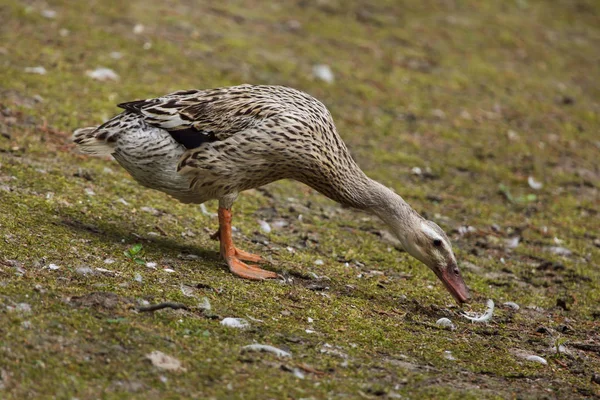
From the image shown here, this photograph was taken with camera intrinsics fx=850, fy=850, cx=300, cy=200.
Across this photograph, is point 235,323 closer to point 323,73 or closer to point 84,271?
point 84,271

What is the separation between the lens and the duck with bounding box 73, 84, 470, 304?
646 centimetres

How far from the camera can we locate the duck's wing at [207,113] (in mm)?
6484

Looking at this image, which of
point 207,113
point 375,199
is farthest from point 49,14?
point 375,199

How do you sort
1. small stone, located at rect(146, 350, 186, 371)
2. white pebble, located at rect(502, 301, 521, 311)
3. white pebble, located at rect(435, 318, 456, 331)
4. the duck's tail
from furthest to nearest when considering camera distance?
white pebble, located at rect(502, 301, 521, 311) < the duck's tail < white pebble, located at rect(435, 318, 456, 331) < small stone, located at rect(146, 350, 186, 371)

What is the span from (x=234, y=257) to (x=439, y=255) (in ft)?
5.28

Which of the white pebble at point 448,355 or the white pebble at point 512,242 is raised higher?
the white pebble at point 448,355

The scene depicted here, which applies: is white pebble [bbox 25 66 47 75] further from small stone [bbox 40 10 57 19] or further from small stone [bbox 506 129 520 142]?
small stone [bbox 506 129 520 142]

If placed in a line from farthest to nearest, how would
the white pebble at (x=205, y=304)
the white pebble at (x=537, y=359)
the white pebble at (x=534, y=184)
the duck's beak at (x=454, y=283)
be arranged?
1. the white pebble at (x=534, y=184)
2. the duck's beak at (x=454, y=283)
3. the white pebble at (x=537, y=359)
4. the white pebble at (x=205, y=304)

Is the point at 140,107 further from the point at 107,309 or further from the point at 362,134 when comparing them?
the point at 362,134

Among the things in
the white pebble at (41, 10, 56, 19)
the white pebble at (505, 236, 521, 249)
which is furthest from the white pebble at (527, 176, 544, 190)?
the white pebble at (41, 10, 56, 19)

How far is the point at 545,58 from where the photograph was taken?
1514cm

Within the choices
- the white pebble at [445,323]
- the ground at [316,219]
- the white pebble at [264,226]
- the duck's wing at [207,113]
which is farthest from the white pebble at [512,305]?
the duck's wing at [207,113]

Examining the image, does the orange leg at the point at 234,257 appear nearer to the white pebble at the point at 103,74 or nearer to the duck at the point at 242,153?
the duck at the point at 242,153

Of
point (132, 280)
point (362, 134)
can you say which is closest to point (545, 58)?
point (362, 134)
